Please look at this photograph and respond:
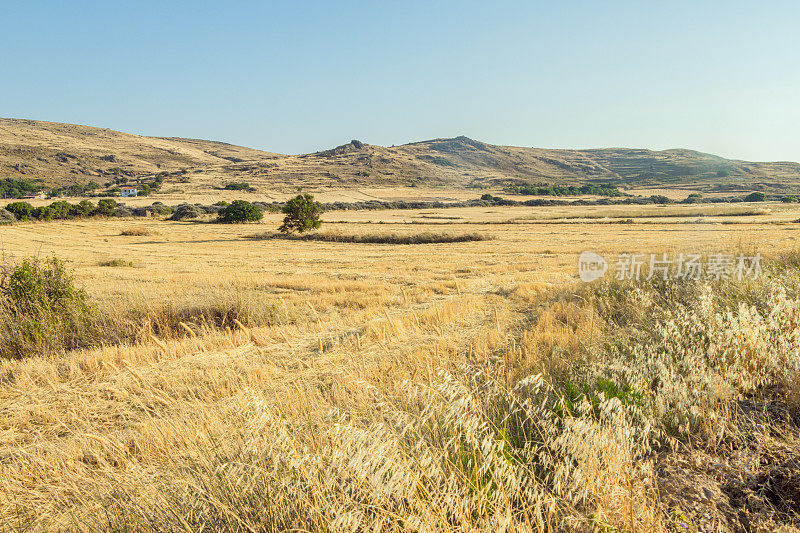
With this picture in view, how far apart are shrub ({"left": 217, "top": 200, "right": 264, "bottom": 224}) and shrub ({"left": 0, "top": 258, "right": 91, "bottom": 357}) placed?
6069 cm

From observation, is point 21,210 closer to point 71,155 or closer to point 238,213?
point 238,213

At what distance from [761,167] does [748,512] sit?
10637 inches

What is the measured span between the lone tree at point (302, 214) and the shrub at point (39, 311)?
40.2 m

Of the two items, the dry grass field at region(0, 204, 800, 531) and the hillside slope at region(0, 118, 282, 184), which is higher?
the hillside slope at region(0, 118, 282, 184)

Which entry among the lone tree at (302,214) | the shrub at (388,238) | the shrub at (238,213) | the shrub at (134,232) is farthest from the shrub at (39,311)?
the shrub at (238,213)

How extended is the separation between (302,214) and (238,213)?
23179 millimetres

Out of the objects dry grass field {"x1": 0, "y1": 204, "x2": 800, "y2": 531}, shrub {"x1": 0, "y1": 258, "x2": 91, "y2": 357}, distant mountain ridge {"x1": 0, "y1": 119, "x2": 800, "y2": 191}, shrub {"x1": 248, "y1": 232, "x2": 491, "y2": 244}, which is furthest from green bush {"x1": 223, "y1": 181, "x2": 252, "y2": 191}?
dry grass field {"x1": 0, "y1": 204, "x2": 800, "y2": 531}

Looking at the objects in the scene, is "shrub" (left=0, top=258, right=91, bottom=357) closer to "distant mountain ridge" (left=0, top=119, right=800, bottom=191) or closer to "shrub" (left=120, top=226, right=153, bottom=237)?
"shrub" (left=120, top=226, right=153, bottom=237)

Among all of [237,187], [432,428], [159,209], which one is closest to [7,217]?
[159,209]

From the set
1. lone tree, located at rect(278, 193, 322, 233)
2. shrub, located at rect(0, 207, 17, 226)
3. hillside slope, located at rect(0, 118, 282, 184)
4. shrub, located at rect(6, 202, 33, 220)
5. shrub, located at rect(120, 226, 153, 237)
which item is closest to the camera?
lone tree, located at rect(278, 193, 322, 233)

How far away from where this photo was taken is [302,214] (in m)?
49.6

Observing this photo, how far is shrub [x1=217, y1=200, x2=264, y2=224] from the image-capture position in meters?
66.9

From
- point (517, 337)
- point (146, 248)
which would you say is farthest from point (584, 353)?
point (146, 248)
